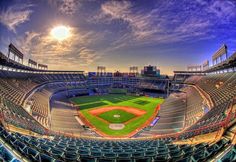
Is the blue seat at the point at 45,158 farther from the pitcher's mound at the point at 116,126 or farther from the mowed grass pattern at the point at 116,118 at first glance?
the mowed grass pattern at the point at 116,118

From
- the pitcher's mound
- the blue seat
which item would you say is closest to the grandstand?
the blue seat

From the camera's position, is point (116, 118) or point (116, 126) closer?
→ point (116, 126)

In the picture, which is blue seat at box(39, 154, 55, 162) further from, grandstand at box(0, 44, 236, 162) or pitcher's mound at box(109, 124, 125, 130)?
pitcher's mound at box(109, 124, 125, 130)

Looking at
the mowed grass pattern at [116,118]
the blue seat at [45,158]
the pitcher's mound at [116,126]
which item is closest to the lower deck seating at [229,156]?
the blue seat at [45,158]

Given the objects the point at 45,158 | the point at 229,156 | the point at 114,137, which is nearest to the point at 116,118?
the point at 114,137

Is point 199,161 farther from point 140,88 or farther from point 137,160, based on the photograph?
point 140,88

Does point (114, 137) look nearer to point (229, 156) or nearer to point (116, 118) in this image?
point (116, 118)
